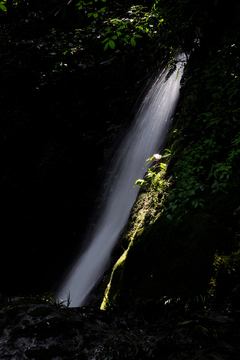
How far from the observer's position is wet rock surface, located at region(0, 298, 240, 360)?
4.93ft

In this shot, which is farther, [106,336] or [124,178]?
[124,178]

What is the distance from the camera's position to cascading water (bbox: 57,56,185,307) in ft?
16.5

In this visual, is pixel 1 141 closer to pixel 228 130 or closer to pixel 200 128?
pixel 200 128

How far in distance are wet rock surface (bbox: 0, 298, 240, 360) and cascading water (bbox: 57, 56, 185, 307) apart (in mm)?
2607

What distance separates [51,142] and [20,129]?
0.98 m

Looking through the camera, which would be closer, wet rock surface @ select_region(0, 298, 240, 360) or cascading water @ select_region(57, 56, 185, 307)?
wet rock surface @ select_region(0, 298, 240, 360)

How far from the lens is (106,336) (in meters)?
1.83

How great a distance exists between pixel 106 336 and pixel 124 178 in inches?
176

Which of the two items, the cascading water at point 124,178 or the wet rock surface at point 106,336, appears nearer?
the wet rock surface at point 106,336

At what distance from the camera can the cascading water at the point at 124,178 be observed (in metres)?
5.02

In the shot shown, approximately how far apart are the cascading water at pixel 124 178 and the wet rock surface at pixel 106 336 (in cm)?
261

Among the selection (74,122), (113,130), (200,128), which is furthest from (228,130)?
(74,122)

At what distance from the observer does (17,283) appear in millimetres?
6363

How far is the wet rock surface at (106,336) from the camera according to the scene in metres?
1.50
